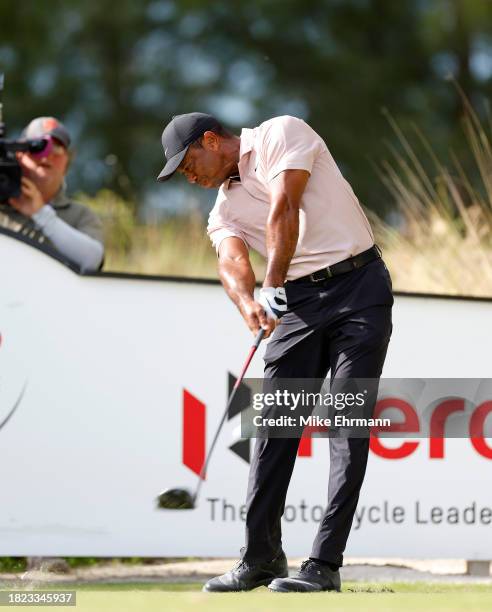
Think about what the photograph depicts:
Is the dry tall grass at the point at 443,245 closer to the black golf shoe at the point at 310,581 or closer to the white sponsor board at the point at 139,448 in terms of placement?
the white sponsor board at the point at 139,448

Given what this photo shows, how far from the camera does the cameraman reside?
6.32 m

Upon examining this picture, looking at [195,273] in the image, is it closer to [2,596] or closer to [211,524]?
[211,524]

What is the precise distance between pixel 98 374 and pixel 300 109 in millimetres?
12661

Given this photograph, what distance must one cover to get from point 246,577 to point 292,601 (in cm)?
54

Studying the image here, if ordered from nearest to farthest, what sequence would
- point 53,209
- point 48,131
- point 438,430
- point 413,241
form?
point 438,430 → point 53,209 → point 48,131 → point 413,241

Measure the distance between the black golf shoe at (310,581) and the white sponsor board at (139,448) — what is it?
3.69 ft

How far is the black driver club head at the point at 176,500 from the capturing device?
5852 mm

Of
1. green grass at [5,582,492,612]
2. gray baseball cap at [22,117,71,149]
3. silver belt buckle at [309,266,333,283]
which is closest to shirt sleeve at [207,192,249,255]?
silver belt buckle at [309,266,333,283]

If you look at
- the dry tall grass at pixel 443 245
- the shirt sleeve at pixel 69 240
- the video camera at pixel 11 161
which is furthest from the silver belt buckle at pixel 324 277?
the dry tall grass at pixel 443 245

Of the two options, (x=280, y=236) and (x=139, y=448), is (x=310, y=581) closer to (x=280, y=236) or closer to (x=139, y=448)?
(x=280, y=236)

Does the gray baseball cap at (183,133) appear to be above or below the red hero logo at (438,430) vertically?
above

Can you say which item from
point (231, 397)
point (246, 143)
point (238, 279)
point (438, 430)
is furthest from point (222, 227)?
point (438, 430)

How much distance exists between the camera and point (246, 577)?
16.1 feet

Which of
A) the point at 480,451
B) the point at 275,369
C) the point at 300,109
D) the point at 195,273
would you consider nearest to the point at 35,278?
the point at 275,369
